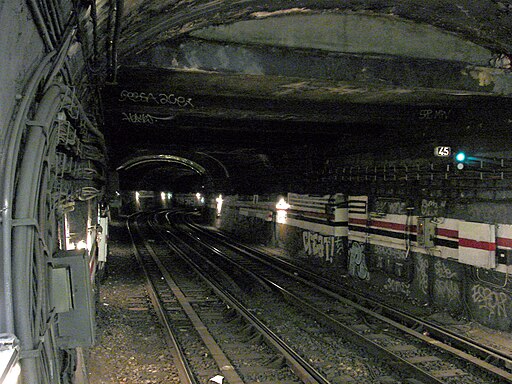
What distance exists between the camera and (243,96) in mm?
8633

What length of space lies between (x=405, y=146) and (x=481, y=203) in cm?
267

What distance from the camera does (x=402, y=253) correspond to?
11.8 meters

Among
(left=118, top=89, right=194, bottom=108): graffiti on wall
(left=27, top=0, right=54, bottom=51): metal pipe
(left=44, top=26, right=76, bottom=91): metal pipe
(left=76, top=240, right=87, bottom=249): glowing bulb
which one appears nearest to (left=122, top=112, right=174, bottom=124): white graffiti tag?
(left=118, top=89, right=194, bottom=108): graffiti on wall

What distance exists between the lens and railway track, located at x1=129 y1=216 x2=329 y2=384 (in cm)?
675

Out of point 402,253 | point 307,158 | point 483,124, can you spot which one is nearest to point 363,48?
point 483,124

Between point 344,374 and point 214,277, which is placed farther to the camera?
point 214,277

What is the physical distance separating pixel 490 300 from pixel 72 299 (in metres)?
8.00

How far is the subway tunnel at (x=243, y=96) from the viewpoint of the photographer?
2.61 metres

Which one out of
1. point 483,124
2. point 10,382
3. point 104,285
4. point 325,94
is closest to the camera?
point 10,382

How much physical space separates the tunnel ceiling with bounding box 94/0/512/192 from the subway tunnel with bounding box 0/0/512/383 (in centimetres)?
2

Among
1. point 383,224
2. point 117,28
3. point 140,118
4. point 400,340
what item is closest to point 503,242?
point 400,340

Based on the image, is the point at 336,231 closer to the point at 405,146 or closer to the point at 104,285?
the point at 405,146

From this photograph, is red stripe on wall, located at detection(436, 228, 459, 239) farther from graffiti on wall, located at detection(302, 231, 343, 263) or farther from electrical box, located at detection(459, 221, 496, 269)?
graffiti on wall, located at detection(302, 231, 343, 263)

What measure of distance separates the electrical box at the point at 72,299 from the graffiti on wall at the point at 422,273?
903 cm
